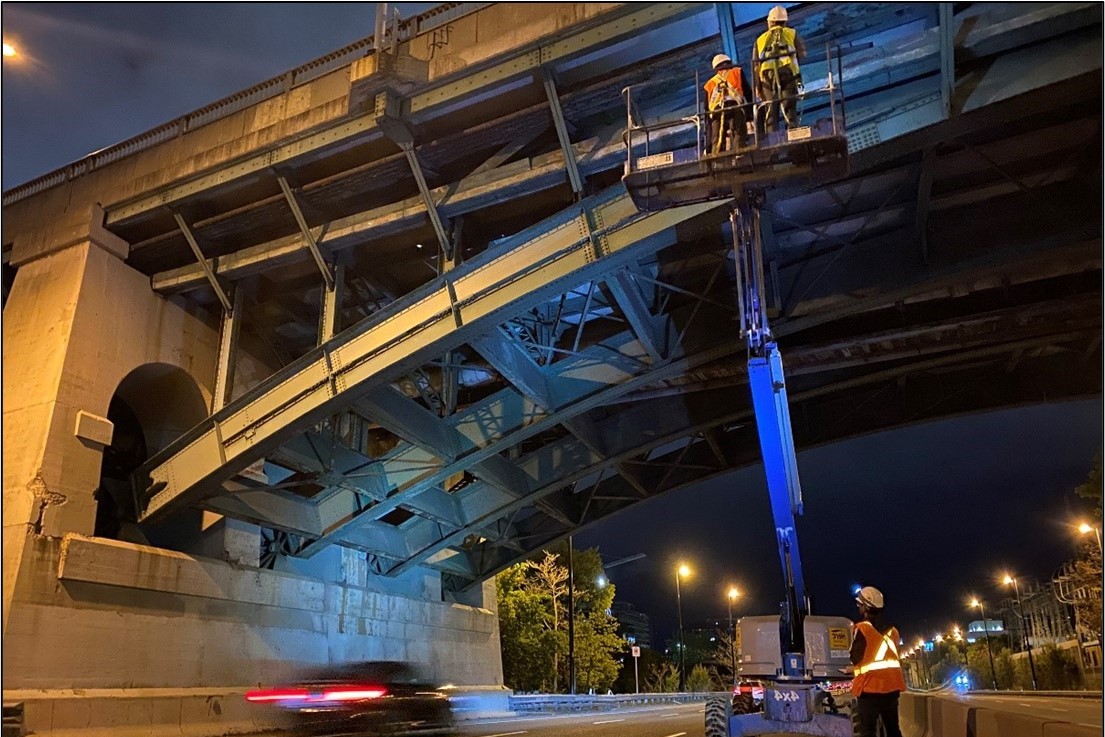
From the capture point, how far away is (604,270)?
1098 cm

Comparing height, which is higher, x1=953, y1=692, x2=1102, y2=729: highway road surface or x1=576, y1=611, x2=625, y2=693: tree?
x1=576, y1=611, x2=625, y2=693: tree

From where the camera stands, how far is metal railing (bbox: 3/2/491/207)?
11906mm

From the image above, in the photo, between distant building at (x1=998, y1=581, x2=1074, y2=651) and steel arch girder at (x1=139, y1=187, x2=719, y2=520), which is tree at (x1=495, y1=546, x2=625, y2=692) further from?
distant building at (x1=998, y1=581, x2=1074, y2=651)

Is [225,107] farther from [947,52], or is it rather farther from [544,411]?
[947,52]

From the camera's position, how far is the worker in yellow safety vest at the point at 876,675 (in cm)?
640

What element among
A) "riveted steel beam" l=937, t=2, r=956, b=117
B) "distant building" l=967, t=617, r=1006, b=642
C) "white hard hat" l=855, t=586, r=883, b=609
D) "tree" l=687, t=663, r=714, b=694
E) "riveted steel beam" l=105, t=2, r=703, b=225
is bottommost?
"tree" l=687, t=663, r=714, b=694

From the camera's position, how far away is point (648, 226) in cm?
1060

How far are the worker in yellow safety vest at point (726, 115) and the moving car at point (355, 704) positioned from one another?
658 cm

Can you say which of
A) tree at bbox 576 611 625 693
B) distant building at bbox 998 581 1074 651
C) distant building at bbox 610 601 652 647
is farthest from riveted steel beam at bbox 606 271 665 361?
distant building at bbox 610 601 652 647

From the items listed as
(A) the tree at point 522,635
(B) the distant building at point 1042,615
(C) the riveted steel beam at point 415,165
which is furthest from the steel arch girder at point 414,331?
(B) the distant building at point 1042,615

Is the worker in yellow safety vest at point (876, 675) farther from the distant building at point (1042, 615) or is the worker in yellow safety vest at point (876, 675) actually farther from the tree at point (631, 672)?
the distant building at point (1042, 615)

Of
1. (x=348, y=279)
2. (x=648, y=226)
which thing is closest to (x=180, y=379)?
(x=348, y=279)

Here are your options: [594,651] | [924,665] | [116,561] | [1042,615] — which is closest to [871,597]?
[116,561]

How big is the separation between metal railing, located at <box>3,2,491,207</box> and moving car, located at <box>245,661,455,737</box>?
8592 millimetres
